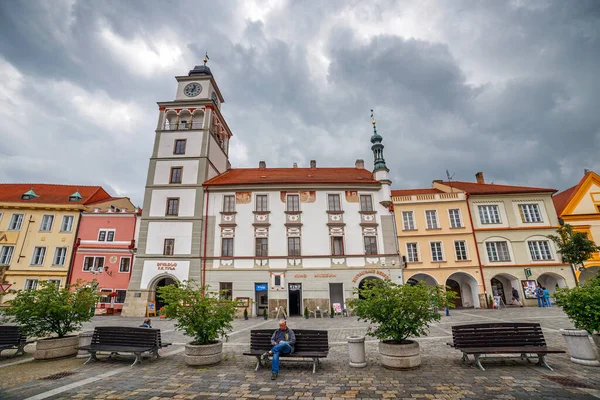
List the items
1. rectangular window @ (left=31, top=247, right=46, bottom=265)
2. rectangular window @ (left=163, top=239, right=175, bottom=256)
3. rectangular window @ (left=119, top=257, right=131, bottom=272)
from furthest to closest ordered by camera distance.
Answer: rectangular window @ (left=31, top=247, right=46, bottom=265) < rectangular window @ (left=119, top=257, right=131, bottom=272) < rectangular window @ (left=163, top=239, right=175, bottom=256)

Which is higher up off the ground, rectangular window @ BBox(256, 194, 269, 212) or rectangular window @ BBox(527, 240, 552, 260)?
rectangular window @ BBox(256, 194, 269, 212)

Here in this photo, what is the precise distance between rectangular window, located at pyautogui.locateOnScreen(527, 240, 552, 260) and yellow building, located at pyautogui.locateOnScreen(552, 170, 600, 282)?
3711 mm

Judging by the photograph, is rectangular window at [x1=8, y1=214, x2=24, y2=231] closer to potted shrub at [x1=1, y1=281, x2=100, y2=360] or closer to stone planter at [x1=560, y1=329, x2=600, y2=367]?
potted shrub at [x1=1, y1=281, x2=100, y2=360]

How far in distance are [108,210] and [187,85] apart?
1560 centimetres

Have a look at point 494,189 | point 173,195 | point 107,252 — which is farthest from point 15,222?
point 494,189

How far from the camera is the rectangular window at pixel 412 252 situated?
83.3ft

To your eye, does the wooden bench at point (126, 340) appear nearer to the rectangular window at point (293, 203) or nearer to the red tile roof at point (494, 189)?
the rectangular window at point (293, 203)

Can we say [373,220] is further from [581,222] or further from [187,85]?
[187,85]

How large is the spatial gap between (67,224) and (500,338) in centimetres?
3561

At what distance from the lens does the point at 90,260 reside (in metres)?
27.6

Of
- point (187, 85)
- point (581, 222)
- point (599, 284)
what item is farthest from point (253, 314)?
point (581, 222)

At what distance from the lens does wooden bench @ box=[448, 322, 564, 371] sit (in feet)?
23.8

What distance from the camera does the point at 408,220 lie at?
26.4 meters

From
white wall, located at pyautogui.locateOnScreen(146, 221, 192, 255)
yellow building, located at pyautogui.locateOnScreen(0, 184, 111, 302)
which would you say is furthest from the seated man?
yellow building, located at pyautogui.locateOnScreen(0, 184, 111, 302)
